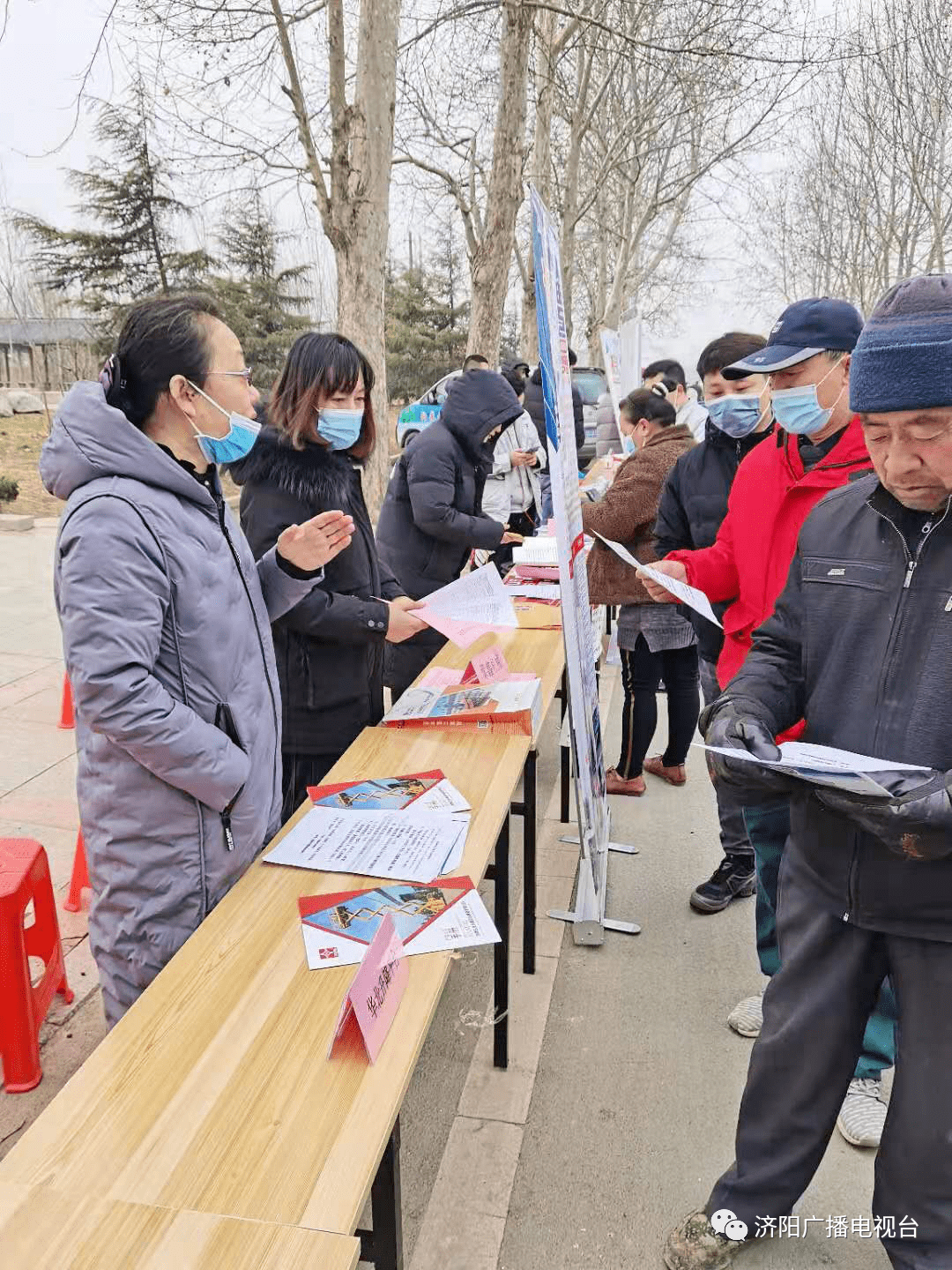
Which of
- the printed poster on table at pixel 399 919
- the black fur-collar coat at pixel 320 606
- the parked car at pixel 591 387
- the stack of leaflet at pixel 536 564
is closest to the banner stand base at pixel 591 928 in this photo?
the black fur-collar coat at pixel 320 606

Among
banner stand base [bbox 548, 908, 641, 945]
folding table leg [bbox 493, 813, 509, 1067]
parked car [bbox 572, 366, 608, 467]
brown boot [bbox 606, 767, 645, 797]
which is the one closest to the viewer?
folding table leg [bbox 493, 813, 509, 1067]

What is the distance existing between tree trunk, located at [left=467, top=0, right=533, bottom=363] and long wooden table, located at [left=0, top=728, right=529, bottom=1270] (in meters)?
Result: 9.02

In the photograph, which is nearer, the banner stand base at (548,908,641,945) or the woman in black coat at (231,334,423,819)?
the woman in black coat at (231,334,423,819)

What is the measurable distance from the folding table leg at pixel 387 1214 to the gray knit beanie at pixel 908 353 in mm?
1266

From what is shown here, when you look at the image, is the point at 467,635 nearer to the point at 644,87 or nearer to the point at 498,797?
the point at 498,797

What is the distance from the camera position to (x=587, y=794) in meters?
2.68

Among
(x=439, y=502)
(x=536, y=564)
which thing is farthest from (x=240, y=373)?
(x=536, y=564)

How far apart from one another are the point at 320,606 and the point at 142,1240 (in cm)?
163

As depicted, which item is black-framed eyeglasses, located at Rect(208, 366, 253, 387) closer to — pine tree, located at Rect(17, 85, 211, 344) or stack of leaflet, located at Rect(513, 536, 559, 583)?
stack of leaflet, located at Rect(513, 536, 559, 583)

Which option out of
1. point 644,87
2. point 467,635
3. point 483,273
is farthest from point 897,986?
point 644,87

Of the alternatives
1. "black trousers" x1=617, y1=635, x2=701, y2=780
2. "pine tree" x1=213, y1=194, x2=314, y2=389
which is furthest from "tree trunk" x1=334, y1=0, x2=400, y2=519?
"pine tree" x1=213, y1=194, x2=314, y2=389

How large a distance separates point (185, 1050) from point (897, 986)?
114cm

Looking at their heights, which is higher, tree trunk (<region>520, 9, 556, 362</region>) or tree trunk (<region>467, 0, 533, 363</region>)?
tree trunk (<region>520, 9, 556, 362</region>)

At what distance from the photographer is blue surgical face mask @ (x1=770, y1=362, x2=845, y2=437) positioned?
219 cm
